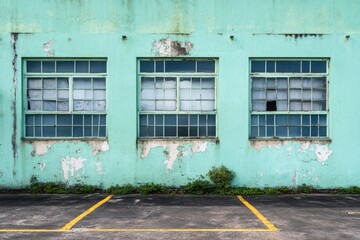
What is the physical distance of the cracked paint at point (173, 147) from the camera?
1027cm

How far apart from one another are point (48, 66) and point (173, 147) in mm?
3670

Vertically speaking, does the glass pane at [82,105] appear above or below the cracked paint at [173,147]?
above

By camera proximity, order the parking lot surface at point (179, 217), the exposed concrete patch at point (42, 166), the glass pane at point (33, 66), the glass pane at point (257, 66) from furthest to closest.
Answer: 1. the glass pane at point (257, 66)
2. the glass pane at point (33, 66)
3. the exposed concrete patch at point (42, 166)
4. the parking lot surface at point (179, 217)

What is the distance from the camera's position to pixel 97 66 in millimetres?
10438

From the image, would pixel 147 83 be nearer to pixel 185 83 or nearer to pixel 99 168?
pixel 185 83

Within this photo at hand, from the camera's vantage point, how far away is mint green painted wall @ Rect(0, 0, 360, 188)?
1022 cm

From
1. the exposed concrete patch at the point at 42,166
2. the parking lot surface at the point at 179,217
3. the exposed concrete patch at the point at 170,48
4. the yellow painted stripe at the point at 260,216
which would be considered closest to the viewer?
the parking lot surface at the point at 179,217

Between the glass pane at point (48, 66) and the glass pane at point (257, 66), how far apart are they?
16.2ft

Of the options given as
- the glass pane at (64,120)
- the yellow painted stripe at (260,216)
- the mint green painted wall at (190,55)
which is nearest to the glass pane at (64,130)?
the glass pane at (64,120)

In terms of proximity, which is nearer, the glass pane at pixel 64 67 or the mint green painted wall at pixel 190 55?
the mint green painted wall at pixel 190 55

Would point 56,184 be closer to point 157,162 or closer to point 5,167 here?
point 5,167

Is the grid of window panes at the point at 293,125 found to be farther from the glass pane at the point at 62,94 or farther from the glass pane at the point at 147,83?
the glass pane at the point at 62,94

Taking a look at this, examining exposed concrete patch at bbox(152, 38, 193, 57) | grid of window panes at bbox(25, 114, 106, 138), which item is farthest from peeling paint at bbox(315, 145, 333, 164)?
grid of window panes at bbox(25, 114, 106, 138)

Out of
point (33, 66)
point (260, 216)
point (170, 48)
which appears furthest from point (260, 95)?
point (33, 66)
